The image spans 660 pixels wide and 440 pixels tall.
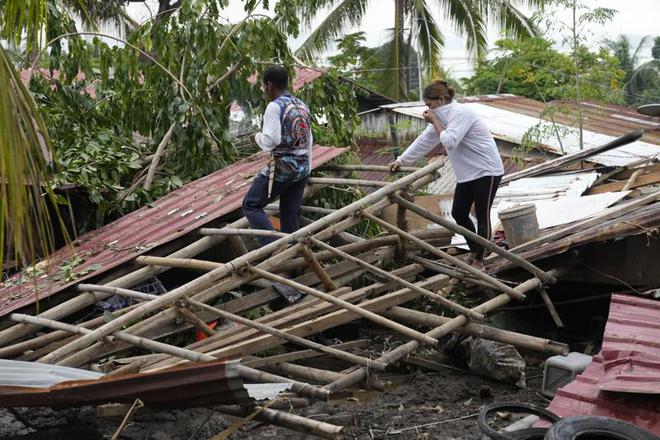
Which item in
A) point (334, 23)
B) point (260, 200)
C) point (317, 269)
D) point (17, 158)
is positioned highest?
point (334, 23)

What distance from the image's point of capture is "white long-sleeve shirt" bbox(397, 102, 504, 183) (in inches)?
237

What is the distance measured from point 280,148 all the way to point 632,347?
2.72 m

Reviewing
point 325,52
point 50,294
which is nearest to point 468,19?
point 325,52

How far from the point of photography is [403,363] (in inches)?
247

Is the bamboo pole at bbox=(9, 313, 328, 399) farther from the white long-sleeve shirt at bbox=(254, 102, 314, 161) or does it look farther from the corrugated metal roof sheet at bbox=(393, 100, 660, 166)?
the corrugated metal roof sheet at bbox=(393, 100, 660, 166)

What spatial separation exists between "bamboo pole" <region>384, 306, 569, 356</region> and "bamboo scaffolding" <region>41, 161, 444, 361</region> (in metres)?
0.74

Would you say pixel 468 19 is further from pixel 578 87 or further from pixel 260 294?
pixel 260 294

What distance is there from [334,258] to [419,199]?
1.89m

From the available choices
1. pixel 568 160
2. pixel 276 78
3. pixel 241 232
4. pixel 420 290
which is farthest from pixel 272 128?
pixel 568 160

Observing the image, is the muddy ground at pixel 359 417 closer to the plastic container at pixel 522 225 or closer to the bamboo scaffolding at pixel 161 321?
the bamboo scaffolding at pixel 161 321

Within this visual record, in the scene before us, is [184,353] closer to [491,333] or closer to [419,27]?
[491,333]

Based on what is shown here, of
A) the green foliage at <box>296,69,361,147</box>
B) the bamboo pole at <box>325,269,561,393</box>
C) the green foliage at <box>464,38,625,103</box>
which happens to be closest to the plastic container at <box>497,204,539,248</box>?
the bamboo pole at <box>325,269,561,393</box>

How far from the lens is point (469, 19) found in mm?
20188

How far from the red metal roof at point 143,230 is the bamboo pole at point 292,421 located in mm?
1797
